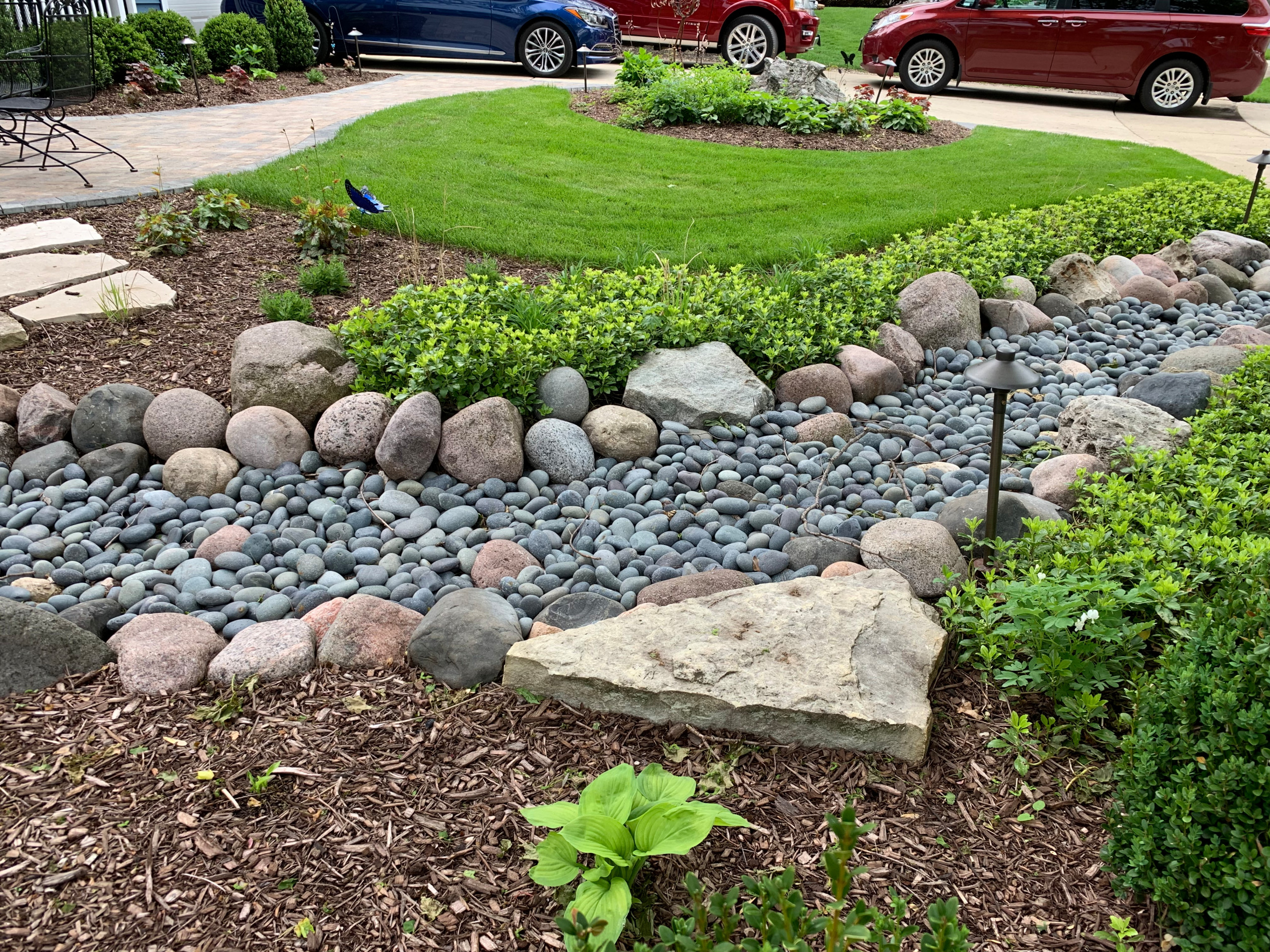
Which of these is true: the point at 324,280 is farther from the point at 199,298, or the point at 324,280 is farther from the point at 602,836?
the point at 602,836

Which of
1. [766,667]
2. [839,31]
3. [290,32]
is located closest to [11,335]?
[766,667]

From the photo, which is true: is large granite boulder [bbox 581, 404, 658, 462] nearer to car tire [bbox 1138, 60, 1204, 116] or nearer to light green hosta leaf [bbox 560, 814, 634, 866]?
light green hosta leaf [bbox 560, 814, 634, 866]

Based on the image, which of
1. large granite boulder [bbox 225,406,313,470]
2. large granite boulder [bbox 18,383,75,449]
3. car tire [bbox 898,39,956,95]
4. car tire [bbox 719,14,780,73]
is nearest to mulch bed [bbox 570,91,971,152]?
car tire [bbox 898,39,956,95]

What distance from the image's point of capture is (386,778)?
2.40 metres

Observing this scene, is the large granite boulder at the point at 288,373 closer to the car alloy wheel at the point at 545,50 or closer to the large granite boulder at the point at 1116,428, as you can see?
the large granite boulder at the point at 1116,428

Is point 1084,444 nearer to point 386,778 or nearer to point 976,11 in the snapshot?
point 386,778

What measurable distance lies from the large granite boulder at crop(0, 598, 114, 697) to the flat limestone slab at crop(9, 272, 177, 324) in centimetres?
236

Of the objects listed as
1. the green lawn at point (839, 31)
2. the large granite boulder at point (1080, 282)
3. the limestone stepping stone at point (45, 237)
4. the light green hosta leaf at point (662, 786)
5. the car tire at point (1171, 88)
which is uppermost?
the green lawn at point (839, 31)

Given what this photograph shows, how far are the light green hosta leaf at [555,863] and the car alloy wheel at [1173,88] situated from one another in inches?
568

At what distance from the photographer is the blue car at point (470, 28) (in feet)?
40.8

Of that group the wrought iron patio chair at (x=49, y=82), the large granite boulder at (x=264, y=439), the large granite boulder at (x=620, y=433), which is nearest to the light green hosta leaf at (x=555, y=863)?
the large granite boulder at (x=620, y=433)

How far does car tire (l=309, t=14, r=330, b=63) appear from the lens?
41.6ft

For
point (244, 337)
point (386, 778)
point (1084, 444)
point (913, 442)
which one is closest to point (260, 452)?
point (244, 337)

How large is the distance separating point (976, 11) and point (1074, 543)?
12.3 metres
